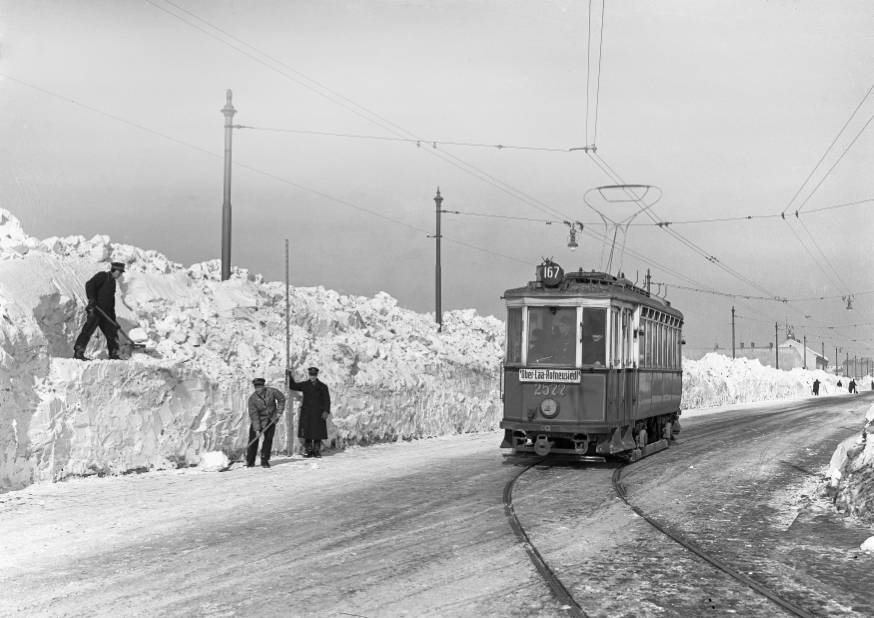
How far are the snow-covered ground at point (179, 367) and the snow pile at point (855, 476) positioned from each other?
944cm

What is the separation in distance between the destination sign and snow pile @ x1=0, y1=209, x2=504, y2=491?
4.85 meters

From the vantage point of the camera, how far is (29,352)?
40.8 feet

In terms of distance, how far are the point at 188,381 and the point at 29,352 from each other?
2.95 meters

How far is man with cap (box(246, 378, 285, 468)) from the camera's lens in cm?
1466

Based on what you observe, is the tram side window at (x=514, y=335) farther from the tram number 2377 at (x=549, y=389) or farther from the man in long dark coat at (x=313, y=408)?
the man in long dark coat at (x=313, y=408)

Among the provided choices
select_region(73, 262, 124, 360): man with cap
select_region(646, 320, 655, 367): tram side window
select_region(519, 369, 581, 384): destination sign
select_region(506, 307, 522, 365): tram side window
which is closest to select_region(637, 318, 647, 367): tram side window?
select_region(646, 320, 655, 367): tram side window

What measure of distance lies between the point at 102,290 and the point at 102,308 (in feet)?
1.02

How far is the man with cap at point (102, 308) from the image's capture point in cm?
1392

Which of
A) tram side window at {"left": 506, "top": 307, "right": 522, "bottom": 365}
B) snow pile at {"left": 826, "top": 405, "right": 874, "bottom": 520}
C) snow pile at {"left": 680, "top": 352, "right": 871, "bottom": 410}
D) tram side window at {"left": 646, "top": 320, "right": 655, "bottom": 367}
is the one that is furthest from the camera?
snow pile at {"left": 680, "top": 352, "right": 871, "bottom": 410}

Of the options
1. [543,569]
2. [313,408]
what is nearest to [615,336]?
[313,408]

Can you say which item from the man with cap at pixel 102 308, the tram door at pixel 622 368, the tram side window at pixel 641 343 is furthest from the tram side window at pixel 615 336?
the man with cap at pixel 102 308

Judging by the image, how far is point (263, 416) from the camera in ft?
48.4

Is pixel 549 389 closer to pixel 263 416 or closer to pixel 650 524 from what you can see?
pixel 263 416

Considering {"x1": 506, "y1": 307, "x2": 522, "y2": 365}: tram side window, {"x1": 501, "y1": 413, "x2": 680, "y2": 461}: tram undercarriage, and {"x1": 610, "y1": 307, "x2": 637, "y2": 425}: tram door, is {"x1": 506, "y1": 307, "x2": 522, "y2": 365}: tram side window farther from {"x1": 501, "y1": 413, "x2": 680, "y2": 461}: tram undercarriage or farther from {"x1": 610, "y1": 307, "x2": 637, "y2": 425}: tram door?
{"x1": 610, "y1": 307, "x2": 637, "y2": 425}: tram door
